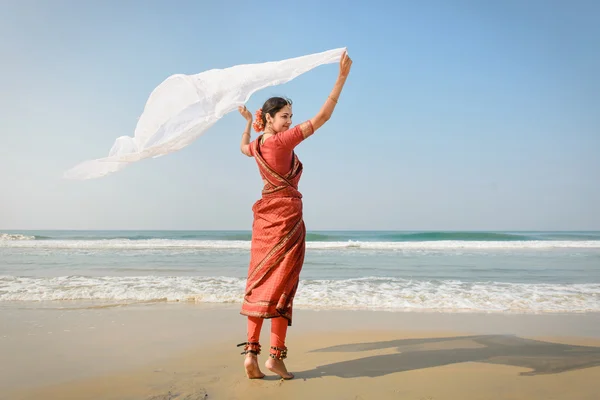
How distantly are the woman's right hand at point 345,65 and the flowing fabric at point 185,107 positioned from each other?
2.01ft

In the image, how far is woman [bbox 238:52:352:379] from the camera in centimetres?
277

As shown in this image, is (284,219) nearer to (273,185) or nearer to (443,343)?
(273,185)

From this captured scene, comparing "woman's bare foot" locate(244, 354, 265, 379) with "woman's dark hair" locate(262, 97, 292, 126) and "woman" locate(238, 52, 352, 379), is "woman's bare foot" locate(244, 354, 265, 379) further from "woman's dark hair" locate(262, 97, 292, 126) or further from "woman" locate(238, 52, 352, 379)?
"woman's dark hair" locate(262, 97, 292, 126)

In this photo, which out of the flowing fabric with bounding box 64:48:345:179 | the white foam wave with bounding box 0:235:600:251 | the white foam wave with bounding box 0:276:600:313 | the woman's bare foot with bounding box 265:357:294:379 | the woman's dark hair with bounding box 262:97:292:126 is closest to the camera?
the woman's bare foot with bounding box 265:357:294:379

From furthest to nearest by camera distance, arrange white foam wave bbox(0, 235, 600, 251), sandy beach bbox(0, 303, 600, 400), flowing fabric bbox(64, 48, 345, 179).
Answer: white foam wave bbox(0, 235, 600, 251), flowing fabric bbox(64, 48, 345, 179), sandy beach bbox(0, 303, 600, 400)

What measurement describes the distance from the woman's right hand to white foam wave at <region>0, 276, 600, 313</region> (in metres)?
3.29

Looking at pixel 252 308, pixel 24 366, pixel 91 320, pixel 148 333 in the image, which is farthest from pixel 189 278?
pixel 252 308

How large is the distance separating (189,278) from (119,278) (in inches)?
46.2

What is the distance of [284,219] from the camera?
284 cm

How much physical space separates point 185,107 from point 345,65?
139cm

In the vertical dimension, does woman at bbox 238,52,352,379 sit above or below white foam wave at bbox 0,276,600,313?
above

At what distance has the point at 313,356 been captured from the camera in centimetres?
336

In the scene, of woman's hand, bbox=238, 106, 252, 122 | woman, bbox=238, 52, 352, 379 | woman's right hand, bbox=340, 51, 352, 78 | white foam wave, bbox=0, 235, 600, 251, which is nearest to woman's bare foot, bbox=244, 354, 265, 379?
woman, bbox=238, 52, 352, 379

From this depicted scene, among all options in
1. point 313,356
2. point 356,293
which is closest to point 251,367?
point 313,356
